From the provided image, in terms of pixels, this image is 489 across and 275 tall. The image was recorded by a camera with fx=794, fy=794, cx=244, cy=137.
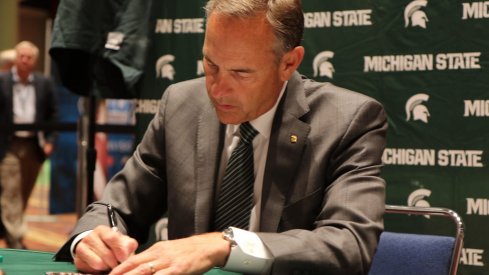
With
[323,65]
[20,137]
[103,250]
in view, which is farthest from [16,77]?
[103,250]

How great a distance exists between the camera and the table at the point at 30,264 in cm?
185

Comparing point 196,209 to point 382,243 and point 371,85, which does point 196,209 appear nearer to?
point 382,243

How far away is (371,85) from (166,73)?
127 centimetres

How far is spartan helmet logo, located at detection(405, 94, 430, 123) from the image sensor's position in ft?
13.4

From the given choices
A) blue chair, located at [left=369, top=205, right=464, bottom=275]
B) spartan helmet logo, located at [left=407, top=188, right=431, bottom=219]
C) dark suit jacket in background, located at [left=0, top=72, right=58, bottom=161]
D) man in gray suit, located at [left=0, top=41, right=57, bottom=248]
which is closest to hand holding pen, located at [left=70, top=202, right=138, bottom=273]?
blue chair, located at [left=369, top=205, right=464, bottom=275]

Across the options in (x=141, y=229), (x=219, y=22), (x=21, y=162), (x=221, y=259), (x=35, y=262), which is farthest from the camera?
(x=21, y=162)

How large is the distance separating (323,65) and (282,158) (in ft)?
6.88

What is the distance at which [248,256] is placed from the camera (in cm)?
183

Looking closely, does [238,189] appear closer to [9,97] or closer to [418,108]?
[418,108]

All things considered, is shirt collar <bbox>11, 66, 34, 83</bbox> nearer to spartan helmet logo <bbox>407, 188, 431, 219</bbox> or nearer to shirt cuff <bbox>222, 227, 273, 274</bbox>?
spartan helmet logo <bbox>407, 188, 431, 219</bbox>

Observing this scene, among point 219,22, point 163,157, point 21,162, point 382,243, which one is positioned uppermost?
point 219,22

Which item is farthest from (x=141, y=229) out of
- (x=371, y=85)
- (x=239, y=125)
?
(x=371, y=85)

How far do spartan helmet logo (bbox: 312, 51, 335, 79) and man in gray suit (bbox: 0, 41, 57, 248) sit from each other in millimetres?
4148

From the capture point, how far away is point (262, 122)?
2379 millimetres
